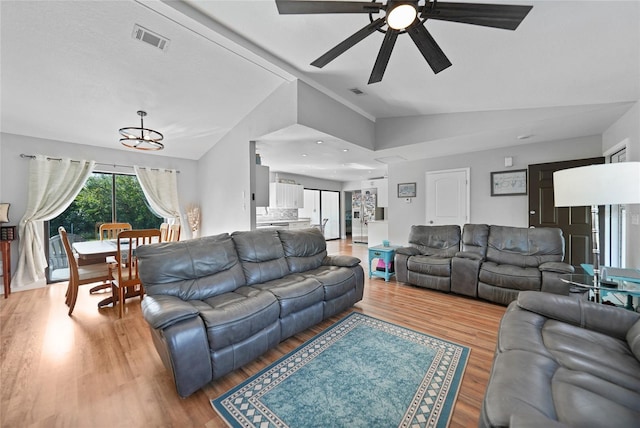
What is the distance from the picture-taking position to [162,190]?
509cm

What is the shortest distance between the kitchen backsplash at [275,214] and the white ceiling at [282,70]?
329 centimetres

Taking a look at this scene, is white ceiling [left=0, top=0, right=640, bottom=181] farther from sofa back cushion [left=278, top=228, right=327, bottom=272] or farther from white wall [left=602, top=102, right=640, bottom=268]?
sofa back cushion [left=278, top=228, right=327, bottom=272]

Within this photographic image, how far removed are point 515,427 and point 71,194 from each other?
5.74 meters

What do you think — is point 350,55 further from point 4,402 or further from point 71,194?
point 71,194

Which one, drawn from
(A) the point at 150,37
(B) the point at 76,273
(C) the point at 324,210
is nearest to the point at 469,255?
(A) the point at 150,37

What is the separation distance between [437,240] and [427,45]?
3106mm

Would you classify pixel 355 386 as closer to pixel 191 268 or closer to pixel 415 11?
pixel 191 268

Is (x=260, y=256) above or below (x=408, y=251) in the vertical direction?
above

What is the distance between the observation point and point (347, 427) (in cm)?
145

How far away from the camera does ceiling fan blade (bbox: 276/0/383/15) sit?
1.45 metres

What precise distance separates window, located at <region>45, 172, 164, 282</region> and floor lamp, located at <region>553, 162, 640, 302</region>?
6.20 metres

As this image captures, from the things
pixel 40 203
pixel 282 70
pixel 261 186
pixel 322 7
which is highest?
pixel 282 70

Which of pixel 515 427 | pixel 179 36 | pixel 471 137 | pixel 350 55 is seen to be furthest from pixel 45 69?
pixel 471 137

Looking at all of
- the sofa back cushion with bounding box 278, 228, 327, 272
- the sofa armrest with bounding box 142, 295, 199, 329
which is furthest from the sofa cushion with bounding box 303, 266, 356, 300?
the sofa armrest with bounding box 142, 295, 199, 329
